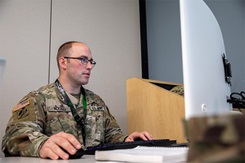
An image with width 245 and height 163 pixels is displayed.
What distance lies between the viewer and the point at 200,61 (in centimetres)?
55

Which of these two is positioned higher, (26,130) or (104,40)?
(104,40)

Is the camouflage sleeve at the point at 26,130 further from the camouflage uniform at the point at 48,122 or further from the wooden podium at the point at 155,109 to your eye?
the wooden podium at the point at 155,109

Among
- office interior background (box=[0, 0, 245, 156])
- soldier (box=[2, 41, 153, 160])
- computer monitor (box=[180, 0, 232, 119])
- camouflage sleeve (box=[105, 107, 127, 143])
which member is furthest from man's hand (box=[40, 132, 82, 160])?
office interior background (box=[0, 0, 245, 156])

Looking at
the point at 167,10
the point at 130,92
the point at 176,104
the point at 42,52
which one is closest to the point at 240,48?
the point at 176,104

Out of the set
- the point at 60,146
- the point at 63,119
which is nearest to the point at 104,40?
the point at 63,119

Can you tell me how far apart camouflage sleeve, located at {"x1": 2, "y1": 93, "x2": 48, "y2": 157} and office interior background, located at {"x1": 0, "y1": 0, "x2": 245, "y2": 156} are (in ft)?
1.74

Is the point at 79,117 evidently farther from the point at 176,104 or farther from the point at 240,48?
the point at 240,48

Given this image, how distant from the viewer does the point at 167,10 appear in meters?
2.31

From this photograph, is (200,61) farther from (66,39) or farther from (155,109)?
(66,39)

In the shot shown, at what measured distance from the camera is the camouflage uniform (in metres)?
1.02

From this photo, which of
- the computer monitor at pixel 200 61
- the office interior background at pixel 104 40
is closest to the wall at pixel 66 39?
the office interior background at pixel 104 40

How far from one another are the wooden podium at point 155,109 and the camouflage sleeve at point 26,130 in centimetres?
59

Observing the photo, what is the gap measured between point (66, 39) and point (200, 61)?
1.69 m

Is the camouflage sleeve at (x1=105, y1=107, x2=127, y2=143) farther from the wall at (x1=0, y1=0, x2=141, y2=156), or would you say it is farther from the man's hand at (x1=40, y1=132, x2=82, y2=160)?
the man's hand at (x1=40, y1=132, x2=82, y2=160)
